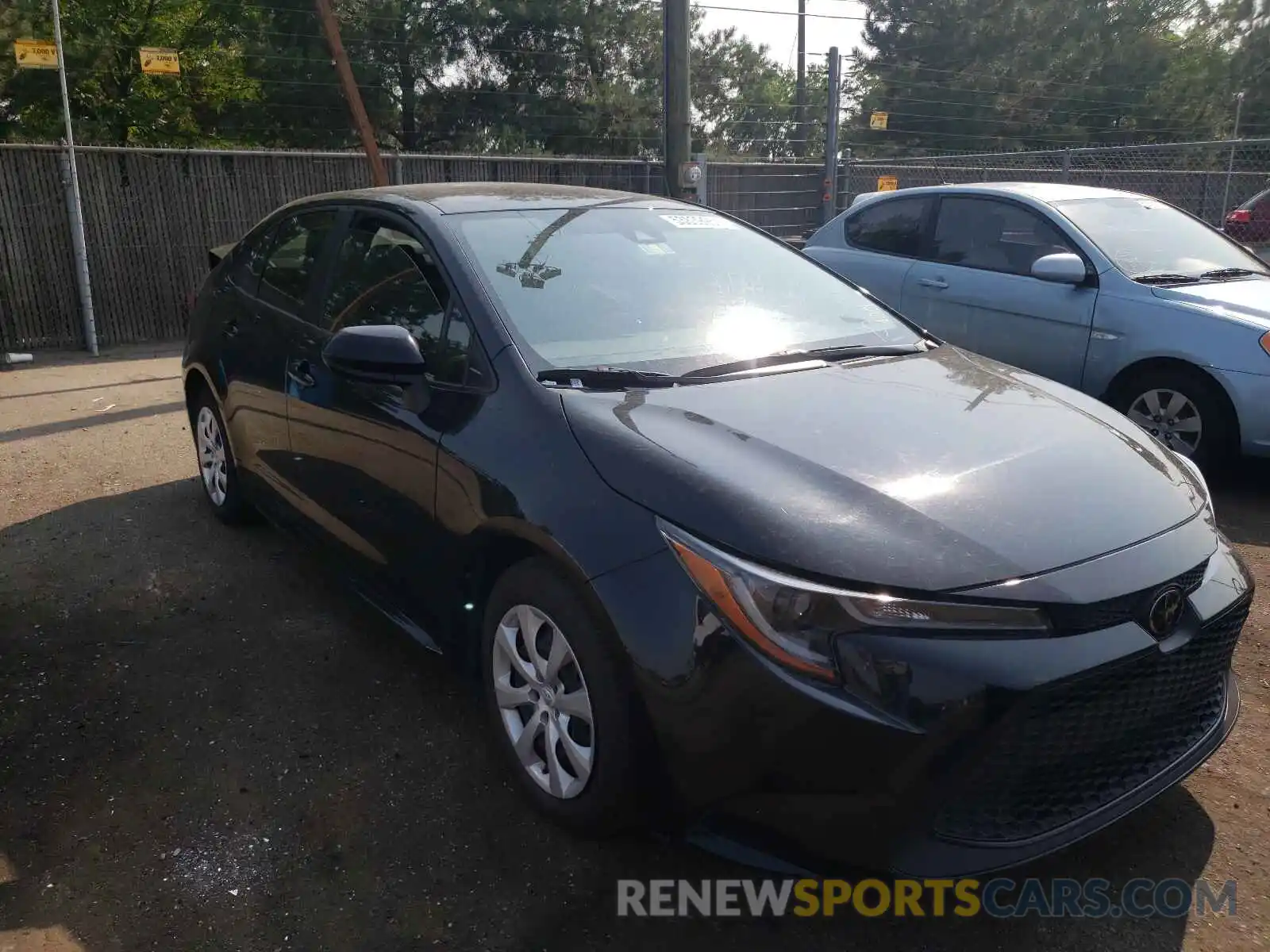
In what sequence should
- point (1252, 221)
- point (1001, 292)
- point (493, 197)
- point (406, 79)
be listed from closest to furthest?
point (493, 197) < point (1001, 292) < point (1252, 221) < point (406, 79)

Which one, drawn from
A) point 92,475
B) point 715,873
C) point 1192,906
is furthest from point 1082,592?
point 92,475

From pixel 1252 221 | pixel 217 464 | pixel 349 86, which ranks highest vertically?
pixel 349 86

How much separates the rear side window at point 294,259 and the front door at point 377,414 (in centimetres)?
22

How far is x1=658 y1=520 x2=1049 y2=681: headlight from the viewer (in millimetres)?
2047

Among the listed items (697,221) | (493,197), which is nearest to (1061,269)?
(697,221)

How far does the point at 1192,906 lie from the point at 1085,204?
15.9 feet

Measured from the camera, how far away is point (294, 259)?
13.7ft

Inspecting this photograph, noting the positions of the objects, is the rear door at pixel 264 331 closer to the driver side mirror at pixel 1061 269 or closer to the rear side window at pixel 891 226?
the driver side mirror at pixel 1061 269

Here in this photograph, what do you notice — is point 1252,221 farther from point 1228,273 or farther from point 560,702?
point 560,702

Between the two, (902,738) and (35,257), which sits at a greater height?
(35,257)

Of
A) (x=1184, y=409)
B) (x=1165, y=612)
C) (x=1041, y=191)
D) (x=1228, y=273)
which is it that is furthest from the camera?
(x=1041, y=191)

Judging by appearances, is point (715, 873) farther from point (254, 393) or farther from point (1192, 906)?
point (254, 393)

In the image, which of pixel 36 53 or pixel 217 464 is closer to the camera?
Result: pixel 217 464

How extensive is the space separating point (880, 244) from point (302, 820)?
5630 mm
